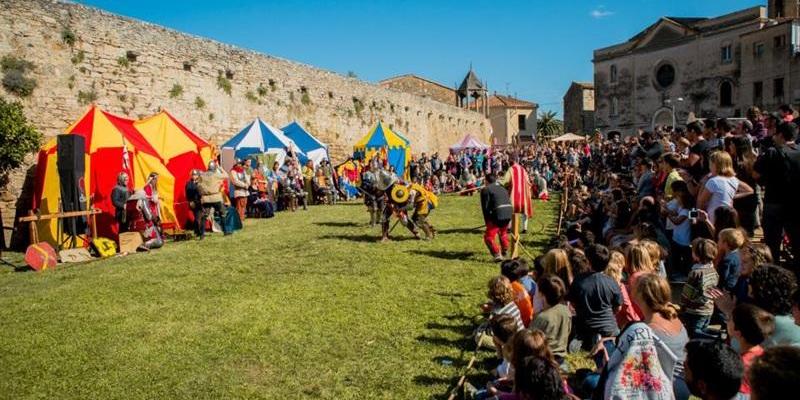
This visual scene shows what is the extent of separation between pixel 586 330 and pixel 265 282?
460 centimetres

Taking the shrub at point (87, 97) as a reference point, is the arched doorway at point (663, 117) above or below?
above

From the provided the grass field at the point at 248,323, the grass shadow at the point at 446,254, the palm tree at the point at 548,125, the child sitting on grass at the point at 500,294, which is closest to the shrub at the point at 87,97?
the grass field at the point at 248,323

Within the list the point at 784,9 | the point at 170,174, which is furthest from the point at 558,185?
the point at 784,9

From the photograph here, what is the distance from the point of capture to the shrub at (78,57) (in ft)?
45.1

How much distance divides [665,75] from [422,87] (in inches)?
833

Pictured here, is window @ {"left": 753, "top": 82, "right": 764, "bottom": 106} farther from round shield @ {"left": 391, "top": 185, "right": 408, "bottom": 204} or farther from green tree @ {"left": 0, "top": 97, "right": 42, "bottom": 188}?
green tree @ {"left": 0, "top": 97, "right": 42, "bottom": 188}

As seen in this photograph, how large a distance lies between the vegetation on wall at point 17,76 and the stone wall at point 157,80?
158mm

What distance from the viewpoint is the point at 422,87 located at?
53.0m

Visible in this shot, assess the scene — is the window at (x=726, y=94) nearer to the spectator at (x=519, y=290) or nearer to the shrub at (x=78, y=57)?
the shrub at (x=78, y=57)

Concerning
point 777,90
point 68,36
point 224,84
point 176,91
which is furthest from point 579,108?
point 68,36

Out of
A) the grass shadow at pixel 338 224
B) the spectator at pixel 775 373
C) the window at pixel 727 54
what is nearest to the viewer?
the spectator at pixel 775 373

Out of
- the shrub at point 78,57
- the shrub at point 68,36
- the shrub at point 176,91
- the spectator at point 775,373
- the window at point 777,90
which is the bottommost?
the spectator at point 775,373

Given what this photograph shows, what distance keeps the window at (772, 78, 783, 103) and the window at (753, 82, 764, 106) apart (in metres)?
1.12

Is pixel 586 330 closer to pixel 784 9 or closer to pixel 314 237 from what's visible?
pixel 314 237
